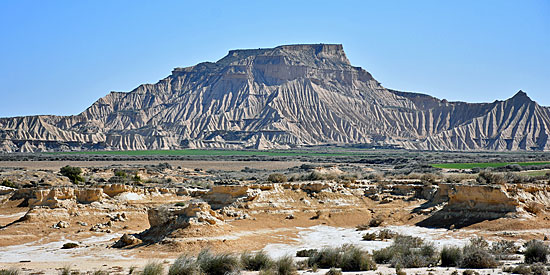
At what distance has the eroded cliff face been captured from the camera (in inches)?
5856

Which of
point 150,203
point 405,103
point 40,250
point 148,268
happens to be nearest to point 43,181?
point 150,203

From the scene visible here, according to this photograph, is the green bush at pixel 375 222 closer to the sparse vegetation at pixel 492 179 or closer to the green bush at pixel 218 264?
the sparse vegetation at pixel 492 179

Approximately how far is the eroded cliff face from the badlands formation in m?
113

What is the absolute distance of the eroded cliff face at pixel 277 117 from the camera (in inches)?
5856

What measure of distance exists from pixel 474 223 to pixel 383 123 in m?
147

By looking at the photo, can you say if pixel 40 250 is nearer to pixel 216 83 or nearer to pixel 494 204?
pixel 494 204

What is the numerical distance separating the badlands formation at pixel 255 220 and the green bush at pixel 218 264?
1.56m

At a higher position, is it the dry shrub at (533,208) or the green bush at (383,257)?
the dry shrub at (533,208)

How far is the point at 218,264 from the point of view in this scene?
635 inches

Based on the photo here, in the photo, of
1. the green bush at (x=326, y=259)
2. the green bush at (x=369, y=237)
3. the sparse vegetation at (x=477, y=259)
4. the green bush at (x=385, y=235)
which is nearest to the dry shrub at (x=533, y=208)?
the green bush at (x=385, y=235)

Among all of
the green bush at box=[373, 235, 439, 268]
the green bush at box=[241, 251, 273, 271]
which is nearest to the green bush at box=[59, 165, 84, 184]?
the green bush at box=[241, 251, 273, 271]

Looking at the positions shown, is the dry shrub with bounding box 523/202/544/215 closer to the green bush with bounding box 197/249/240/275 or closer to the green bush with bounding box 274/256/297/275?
the green bush with bounding box 274/256/297/275

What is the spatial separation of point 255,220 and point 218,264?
39.2ft

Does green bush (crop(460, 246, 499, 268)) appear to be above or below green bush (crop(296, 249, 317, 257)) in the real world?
above
